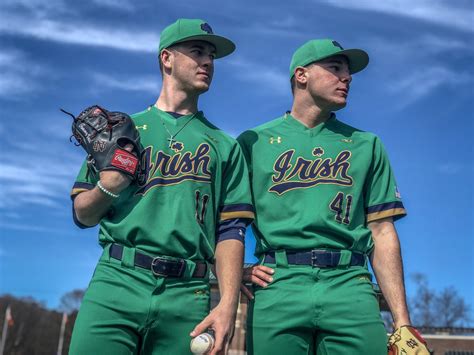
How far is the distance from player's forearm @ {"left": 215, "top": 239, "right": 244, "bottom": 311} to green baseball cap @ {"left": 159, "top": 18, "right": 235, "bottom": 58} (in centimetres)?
164

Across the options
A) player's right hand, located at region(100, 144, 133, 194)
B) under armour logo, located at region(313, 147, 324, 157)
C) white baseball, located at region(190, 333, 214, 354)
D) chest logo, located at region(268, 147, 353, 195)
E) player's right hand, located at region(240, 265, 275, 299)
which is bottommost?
white baseball, located at region(190, 333, 214, 354)

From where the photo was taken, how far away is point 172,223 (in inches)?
173

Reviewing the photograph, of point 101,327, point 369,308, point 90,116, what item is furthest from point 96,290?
point 369,308

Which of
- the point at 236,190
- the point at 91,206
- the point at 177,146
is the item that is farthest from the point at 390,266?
the point at 91,206

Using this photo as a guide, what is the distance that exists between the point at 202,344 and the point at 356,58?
306cm

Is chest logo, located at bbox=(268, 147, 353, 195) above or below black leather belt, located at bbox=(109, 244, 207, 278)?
above

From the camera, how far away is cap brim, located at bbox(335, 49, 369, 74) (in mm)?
5566

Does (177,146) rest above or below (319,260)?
above

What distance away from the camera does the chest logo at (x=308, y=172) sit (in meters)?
5.17

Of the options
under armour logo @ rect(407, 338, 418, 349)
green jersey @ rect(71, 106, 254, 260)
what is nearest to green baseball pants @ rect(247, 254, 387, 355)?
under armour logo @ rect(407, 338, 418, 349)

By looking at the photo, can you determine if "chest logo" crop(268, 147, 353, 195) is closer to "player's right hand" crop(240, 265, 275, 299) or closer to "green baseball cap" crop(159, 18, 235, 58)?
"player's right hand" crop(240, 265, 275, 299)

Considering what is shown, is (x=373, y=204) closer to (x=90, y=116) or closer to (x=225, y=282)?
(x=225, y=282)

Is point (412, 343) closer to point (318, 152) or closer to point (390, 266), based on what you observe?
point (390, 266)

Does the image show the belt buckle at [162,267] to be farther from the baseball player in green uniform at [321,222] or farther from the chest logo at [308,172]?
the chest logo at [308,172]
